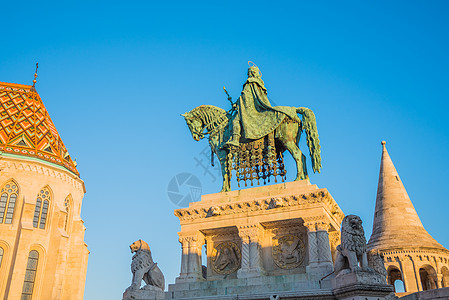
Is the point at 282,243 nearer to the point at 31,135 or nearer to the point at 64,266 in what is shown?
the point at 64,266

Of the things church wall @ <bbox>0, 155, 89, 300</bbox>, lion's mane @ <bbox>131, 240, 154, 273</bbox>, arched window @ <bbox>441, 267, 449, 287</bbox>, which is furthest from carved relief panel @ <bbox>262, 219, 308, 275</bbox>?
church wall @ <bbox>0, 155, 89, 300</bbox>

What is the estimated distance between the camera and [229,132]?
58.5ft

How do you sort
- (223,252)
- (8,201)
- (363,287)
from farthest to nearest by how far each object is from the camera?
(8,201) → (223,252) → (363,287)

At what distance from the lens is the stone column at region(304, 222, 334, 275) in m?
13.0

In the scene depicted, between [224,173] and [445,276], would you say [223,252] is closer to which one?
[224,173]

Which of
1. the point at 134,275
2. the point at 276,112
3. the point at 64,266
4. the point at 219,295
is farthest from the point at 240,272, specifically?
the point at 64,266

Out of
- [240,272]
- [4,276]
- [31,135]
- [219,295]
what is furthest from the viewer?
[31,135]

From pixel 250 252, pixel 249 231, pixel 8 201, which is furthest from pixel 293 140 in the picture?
pixel 8 201

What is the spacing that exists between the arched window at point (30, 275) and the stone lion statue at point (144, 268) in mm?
24396

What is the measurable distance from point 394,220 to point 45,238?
28849 mm

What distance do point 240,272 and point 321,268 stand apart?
280cm

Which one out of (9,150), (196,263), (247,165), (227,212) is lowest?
(196,263)

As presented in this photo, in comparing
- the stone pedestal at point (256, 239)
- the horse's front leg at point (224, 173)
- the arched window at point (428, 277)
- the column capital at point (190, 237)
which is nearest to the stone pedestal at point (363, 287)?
the stone pedestal at point (256, 239)

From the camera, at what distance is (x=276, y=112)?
668 inches
